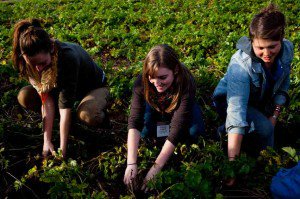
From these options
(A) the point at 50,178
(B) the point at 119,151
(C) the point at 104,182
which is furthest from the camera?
(B) the point at 119,151

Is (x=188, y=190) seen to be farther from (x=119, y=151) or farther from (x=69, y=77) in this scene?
(x=69, y=77)

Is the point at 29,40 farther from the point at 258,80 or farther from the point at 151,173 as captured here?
the point at 258,80

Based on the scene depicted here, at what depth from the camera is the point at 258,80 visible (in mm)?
2529

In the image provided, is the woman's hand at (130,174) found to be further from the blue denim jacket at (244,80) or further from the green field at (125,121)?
the blue denim jacket at (244,80)

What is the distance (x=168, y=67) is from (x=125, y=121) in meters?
1.28

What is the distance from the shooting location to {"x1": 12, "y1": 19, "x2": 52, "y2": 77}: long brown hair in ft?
8.09

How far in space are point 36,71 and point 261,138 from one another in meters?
1.89

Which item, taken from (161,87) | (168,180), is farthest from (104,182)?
(161,87)

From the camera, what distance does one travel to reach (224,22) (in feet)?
19.4

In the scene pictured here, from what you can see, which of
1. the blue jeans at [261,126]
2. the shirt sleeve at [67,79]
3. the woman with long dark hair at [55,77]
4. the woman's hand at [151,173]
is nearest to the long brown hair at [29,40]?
the woman with long dark hair at [55,77]

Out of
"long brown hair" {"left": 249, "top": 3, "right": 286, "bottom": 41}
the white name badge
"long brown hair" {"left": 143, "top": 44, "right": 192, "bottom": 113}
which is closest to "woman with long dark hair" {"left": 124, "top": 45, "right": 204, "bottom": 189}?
"long brown hair" {"left": 143, "top": 44, "right": 192, "bottom": 113}

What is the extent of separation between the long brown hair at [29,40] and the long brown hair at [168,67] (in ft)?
2.58

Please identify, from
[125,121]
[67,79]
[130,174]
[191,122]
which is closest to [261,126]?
[191,122]

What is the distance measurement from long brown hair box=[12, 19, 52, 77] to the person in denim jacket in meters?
1.43
